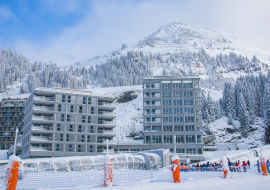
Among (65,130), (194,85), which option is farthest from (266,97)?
(65,130)

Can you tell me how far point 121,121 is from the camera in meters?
129

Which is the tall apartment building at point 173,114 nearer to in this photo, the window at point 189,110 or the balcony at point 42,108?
the window at point 189,110

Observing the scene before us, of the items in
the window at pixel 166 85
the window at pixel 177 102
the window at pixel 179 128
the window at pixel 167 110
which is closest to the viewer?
the window at pixel 179 128

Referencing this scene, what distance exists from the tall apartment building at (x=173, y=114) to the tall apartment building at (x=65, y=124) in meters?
13.0

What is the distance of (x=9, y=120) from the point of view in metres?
122

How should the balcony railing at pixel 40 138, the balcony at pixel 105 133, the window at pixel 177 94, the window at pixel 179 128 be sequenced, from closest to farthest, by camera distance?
the balcony railing at pixel 40 138 < the balcony at pixel 105 133 < the window at pixel 179 128 < the window at pixel 177 94

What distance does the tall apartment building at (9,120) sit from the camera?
11650 cm

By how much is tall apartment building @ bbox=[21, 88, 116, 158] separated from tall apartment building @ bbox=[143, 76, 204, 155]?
12994 millimetres

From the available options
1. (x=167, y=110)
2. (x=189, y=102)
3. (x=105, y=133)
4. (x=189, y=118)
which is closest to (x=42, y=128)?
(x=105, y=133)

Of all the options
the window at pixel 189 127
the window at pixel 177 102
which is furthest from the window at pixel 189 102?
the window at pixel 189 127

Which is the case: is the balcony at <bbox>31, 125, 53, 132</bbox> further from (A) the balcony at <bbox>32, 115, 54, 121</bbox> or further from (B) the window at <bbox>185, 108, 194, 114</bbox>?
(B) the window at <bbox>185, 108, 194, 114</bbox>

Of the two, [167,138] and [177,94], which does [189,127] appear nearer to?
[167,138]

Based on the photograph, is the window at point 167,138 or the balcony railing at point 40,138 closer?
the balcony railing at point 40,138

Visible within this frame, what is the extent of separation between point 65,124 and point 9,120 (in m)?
63.5
